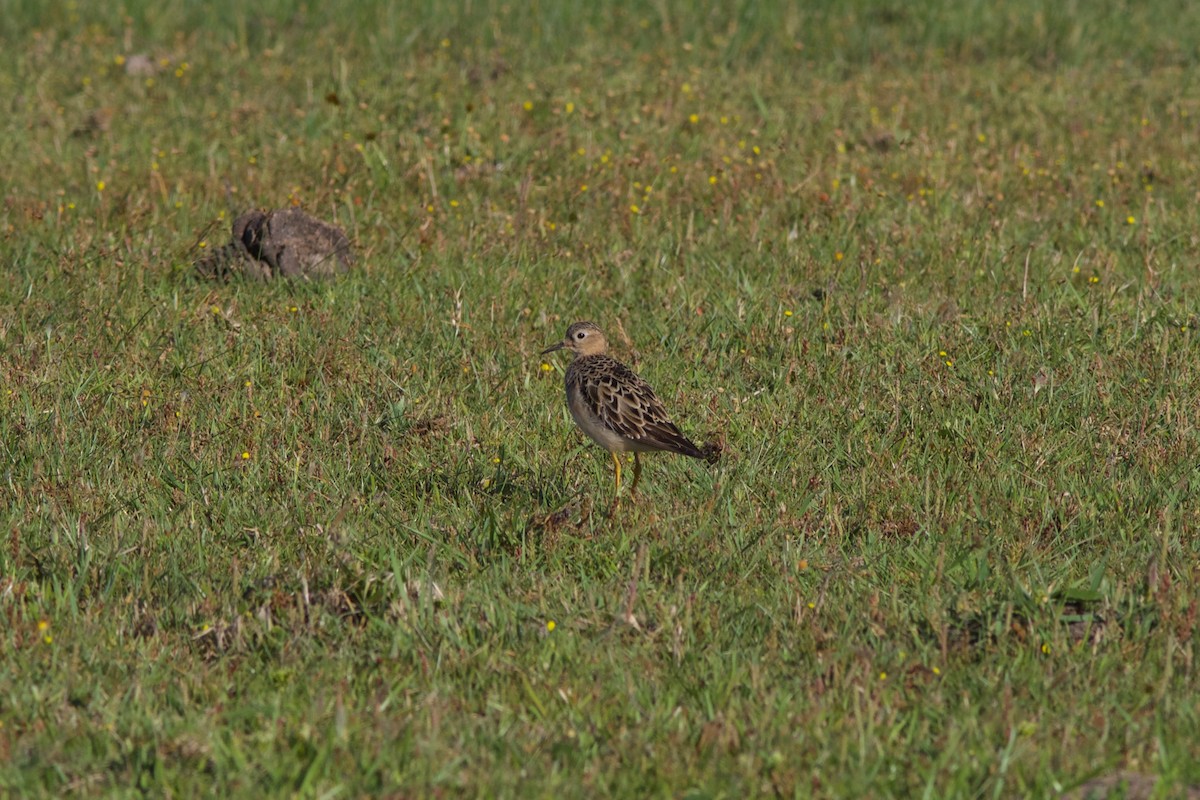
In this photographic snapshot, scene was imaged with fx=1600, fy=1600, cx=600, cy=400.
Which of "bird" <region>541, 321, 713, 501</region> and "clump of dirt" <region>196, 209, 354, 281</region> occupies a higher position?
"bird" <region>541, 321, 713, 501</region>

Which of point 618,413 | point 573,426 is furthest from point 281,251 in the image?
point 618,413

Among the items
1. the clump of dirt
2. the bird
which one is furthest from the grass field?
the bird

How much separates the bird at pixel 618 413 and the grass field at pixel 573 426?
25 centimetres

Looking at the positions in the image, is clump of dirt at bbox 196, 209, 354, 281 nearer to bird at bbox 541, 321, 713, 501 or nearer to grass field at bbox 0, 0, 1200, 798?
grass field at bbox 0, 0, 1200, 798

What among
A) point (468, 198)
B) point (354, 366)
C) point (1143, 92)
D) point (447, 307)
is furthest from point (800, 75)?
point (354, 366)

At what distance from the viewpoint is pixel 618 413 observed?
655 cm

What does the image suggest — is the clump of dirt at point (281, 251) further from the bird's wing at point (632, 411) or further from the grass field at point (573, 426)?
the bird's wing at point (632, 411)

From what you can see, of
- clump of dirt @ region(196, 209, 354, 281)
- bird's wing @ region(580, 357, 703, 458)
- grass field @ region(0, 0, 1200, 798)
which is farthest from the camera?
clump of dirt @ region(196, 209, 354, 281)

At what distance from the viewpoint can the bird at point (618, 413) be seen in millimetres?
6492

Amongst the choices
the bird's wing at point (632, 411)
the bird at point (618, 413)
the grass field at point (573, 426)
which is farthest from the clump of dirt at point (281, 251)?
the bird's wing at point (632, 411)

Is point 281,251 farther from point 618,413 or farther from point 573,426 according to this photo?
point 618,413

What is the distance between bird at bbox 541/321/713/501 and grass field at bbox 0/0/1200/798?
10.0 inches

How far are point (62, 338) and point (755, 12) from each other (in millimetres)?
8492

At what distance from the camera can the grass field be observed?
4781 millimetres
